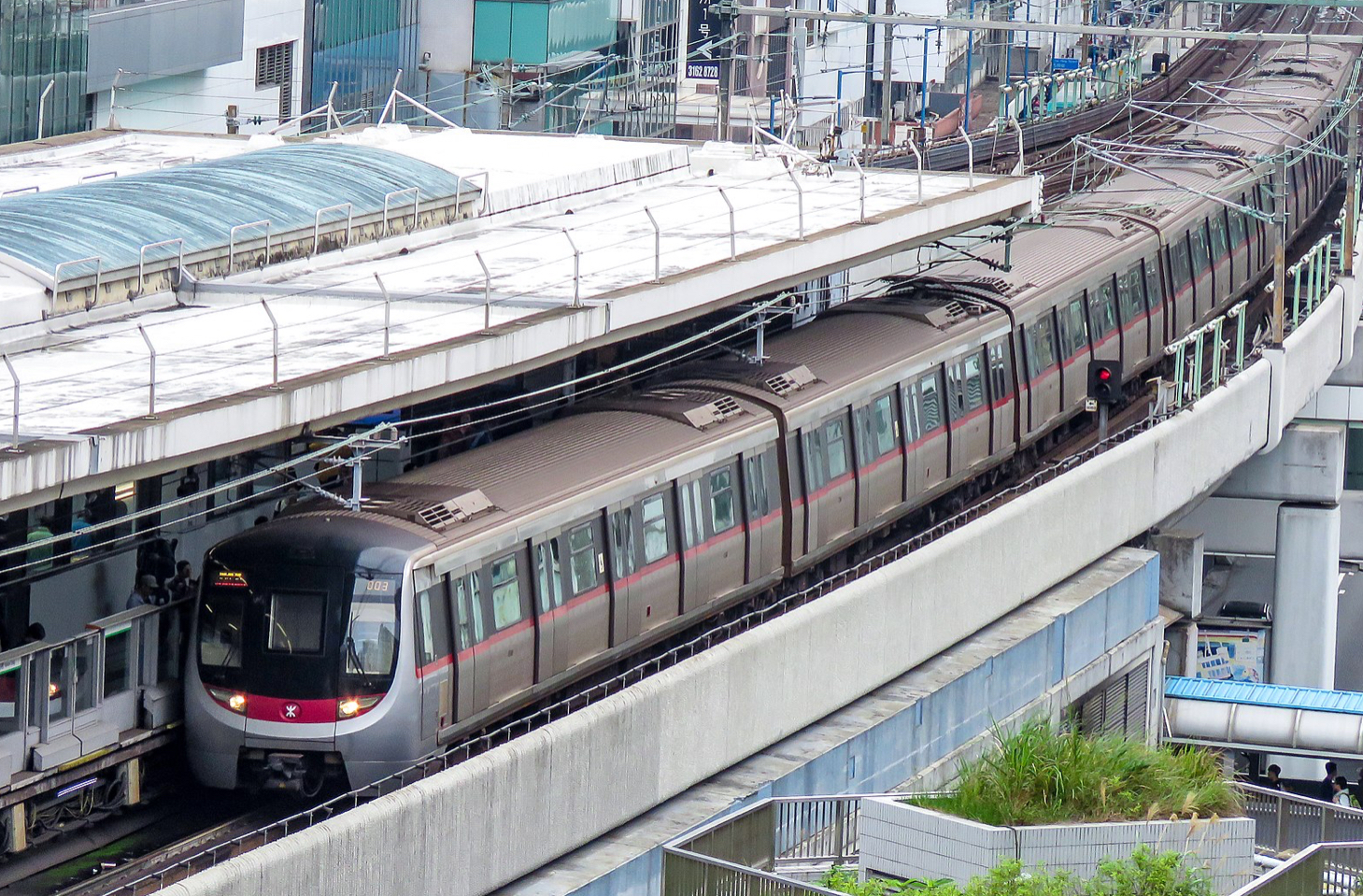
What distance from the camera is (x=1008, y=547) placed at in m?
26.5

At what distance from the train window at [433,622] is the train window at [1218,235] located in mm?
25001

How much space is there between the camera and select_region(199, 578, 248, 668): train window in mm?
18094

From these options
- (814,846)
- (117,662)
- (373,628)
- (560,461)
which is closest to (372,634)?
(373,628)

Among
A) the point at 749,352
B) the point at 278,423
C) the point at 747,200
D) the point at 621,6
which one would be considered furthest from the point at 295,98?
the point at 278,423

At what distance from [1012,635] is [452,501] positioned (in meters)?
9.84

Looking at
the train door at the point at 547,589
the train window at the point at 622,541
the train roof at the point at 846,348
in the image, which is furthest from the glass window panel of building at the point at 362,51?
the train door at the point at 547,589

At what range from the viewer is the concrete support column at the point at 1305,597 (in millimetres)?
38219

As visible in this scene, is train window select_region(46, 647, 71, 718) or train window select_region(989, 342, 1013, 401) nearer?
train window select_region(46, 647, 71, 718)

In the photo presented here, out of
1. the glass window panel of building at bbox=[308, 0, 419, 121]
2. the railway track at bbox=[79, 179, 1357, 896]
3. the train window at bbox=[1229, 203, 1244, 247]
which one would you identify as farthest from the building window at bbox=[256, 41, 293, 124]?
the train window at bbox=[1229, 203, 1244, 247]

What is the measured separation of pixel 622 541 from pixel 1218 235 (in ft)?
74.3

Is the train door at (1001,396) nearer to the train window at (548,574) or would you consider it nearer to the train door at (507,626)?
the train window at (548,574)

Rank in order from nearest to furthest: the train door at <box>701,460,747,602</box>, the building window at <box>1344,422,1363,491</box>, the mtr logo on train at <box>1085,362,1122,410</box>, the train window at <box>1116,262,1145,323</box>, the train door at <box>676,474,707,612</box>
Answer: the train door at <box>676,474,707,612</box>, the train door at <box>701,460,747,602</box>, the mtr logo on train at <box>1085,362,1122,410</box>, the train window at <box>1116,262,1145,323</box>, the building window at <box>1344,422,1363,491</box>

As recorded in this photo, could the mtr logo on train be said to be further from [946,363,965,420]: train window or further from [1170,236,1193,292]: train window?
[1170,236,1193,292]: train window

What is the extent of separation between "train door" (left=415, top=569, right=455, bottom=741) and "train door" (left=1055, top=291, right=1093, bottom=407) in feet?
50.2
